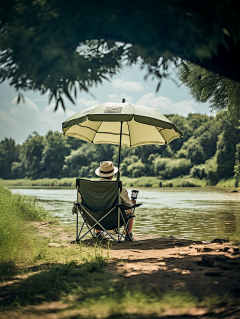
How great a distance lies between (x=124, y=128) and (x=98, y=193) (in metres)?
2.34

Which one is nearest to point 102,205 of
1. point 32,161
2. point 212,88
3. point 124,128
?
point 124,128

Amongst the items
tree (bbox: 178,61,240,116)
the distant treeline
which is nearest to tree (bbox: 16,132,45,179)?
the distant treeline

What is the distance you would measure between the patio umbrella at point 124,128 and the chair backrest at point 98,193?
43.0 inches

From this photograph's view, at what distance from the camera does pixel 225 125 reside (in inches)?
1893

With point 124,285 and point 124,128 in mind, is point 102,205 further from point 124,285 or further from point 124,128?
point 124,285

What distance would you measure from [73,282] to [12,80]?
7.58ft

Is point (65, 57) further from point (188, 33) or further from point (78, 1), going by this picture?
point (188, 33)

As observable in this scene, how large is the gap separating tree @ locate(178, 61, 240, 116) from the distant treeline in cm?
2964

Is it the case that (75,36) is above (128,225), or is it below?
above

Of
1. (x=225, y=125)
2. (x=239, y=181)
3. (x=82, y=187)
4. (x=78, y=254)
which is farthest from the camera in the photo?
(x=225, y=125)

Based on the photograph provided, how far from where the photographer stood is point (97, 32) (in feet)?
12.2

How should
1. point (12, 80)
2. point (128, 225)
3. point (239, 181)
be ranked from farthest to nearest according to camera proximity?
point (239, 181) → point (128, 225) → point (12, 80)

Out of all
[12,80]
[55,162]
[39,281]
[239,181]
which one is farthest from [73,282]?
[55,162]

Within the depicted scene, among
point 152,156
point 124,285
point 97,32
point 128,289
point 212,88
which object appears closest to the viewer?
point 128,289
